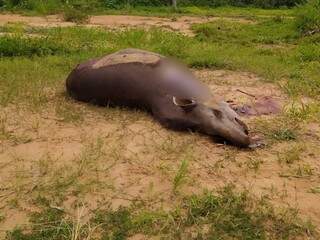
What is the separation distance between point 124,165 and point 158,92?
1.25 meters

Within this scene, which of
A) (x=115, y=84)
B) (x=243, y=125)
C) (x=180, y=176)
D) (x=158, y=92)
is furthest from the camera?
(x=115, y=84)

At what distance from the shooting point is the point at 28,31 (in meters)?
9.94

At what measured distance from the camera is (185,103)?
198 inches

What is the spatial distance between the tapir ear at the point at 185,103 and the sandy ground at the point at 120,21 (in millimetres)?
6536

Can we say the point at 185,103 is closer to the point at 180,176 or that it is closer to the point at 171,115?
the point at 171,115

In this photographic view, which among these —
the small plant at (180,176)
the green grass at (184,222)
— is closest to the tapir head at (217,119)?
the small plant at (180,176)

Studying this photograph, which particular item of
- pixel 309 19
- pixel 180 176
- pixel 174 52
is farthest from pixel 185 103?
pixel 309 19

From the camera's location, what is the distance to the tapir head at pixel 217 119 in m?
4.62

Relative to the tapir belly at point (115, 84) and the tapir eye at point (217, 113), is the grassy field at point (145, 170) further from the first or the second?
the tapir eye at point (217, 113)

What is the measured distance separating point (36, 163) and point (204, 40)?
6019 mm

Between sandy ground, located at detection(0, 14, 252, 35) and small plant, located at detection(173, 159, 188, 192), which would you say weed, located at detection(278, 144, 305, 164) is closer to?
small plant, located at detection(173, 159, 188, 192)

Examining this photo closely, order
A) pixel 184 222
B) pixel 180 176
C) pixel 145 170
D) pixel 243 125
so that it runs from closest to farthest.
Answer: pixel 184 222 → pixel 180 176 → pixel 145 170 → pixel 243 125

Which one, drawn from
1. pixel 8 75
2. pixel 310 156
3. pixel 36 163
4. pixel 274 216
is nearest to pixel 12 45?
pixel 8 75

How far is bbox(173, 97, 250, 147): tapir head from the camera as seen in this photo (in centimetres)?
462
